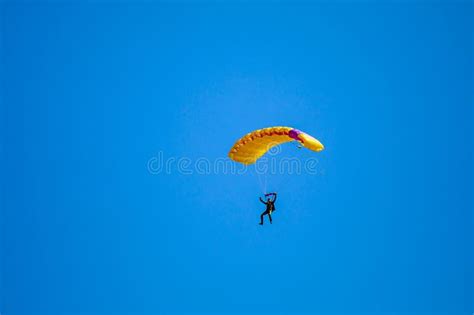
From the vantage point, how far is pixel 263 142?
20719 millimetres

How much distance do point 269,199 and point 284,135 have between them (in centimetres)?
338

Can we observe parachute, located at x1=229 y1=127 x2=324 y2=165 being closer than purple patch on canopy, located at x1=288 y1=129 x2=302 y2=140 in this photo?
Yes

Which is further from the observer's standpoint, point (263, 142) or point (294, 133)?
point (263, 142)

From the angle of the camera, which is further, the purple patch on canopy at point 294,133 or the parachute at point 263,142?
the purple patch on canopy at point 294,133

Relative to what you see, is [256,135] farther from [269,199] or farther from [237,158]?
[269,199]

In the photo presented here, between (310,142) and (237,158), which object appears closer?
(310,142)

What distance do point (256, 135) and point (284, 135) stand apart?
1.14 m

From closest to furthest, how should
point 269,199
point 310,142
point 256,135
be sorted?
1. point 310,142
2. point 256,135
3. point 269,199

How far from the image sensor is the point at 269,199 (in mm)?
21797

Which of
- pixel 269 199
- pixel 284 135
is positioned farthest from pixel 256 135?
pixel 269 199

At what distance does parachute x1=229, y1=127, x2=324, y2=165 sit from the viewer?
18894mm

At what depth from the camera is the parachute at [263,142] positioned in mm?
18894

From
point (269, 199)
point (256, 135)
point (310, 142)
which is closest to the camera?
point (310, 142)

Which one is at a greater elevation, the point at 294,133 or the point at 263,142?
the point at 263,142
